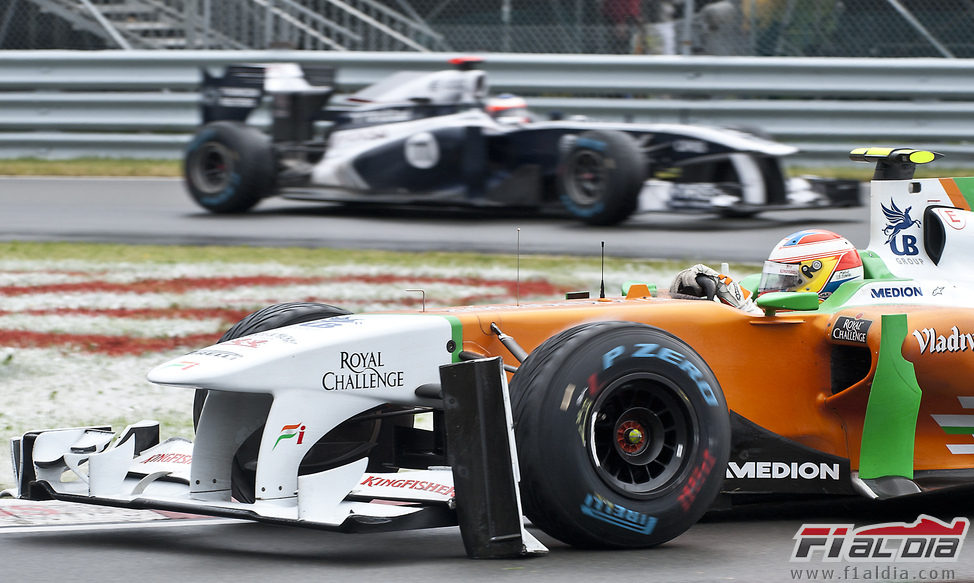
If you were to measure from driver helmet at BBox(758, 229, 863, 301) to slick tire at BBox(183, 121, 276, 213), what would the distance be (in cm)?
822

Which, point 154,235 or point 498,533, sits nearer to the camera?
point 498,533

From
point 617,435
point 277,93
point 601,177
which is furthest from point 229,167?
point 617,435

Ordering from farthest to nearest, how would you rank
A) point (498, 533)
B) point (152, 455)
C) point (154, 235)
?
point (154, 235)
point (152, 455)
point (498, 533)

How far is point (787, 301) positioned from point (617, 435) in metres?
1.03

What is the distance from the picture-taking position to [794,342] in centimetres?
562

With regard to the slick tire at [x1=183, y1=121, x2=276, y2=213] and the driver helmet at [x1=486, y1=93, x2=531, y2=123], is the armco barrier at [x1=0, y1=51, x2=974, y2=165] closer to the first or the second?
the driver helmet at [x1=486, y1=93, x2=531, y2=123]

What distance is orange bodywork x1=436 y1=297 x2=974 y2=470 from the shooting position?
5438 millimetres

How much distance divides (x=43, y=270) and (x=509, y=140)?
451cm

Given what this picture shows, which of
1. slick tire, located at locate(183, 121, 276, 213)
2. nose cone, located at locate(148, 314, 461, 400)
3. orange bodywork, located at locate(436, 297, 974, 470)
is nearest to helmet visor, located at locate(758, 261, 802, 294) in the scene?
orange bodywork, located at locate(436, 297, 974, 470)

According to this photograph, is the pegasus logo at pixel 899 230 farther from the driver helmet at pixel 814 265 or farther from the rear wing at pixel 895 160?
the driver helmet at pixel 814 265

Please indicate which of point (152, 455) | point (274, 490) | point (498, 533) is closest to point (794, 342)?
point (498, 533)

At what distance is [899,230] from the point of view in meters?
6.47

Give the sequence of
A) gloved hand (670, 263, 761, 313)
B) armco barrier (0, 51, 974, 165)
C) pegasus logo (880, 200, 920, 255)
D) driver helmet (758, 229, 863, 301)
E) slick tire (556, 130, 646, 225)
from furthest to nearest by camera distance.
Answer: armco barrier (0, 51, 974, 165), slick tire (556, 130, 646, 225), pegasus logo (880, 200, 920, 255), driver helmet (758, 229, 863, 301), gloved hand (670, 263, 761, 313)

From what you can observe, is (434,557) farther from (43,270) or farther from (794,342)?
(43,270)
